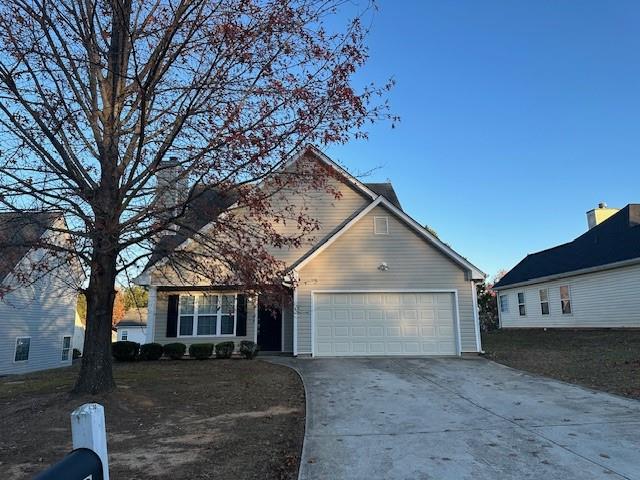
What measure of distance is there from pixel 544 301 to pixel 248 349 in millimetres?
17551

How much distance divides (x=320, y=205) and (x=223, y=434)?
38.9 feet

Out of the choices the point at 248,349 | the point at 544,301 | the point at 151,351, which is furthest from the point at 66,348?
the point at 544,301

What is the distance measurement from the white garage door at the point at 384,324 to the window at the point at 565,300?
11.2m

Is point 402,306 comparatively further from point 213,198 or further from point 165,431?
point 165,431

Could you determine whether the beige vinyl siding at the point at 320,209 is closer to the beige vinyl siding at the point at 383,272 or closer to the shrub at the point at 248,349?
the beige vinyl siding at the point at 383,272

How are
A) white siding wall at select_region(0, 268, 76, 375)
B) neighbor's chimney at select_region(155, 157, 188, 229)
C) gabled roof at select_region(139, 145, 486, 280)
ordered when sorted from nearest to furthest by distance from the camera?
neighbor's chimney at select_region(155, 157, 188, 229), gabled roof at select_region(139, 145, 486, 280), white siding wall at select_region(0, 268, 76, 375)

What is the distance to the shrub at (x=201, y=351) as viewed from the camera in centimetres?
1516

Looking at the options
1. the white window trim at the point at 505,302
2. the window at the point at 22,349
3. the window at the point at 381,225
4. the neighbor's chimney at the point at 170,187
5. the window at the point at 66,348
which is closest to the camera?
the neighbor's chimney at the point at 170,187

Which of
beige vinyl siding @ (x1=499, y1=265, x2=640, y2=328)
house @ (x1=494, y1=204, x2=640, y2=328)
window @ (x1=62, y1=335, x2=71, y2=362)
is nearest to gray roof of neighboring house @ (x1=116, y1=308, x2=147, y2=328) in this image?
window @ (x1=62, y1=335, x2=71, y2=362)

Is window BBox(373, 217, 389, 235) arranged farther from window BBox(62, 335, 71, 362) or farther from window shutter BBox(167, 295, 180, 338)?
window BBox(62, 335, 71, 362)

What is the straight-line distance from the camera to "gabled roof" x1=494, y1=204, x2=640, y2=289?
19.6 meters

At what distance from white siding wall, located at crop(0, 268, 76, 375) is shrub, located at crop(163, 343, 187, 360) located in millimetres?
7343

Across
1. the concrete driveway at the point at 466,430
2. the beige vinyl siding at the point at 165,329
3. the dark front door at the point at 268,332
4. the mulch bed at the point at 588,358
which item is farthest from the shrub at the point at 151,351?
the mulch bed at the point at 588,358

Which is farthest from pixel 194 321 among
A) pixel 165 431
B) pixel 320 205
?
pixel 165 431
